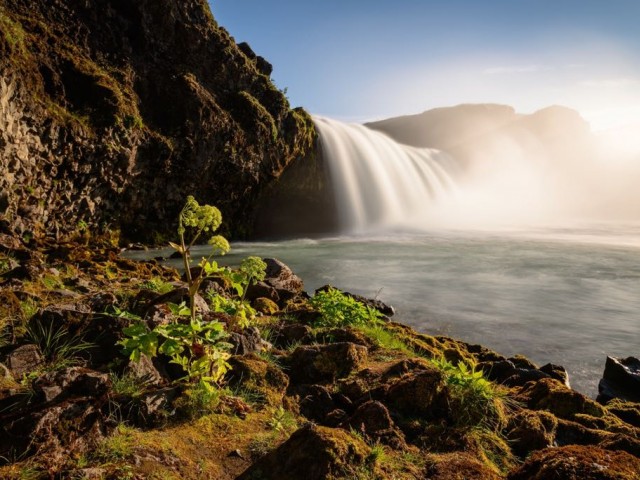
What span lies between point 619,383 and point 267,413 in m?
5.64

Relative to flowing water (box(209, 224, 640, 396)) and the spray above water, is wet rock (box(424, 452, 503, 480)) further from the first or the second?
the spray above water

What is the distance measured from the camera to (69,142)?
14523 mm

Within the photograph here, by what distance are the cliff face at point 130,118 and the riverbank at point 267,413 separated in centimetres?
1077

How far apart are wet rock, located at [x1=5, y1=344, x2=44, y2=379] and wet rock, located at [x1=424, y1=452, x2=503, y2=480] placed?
2.98 m

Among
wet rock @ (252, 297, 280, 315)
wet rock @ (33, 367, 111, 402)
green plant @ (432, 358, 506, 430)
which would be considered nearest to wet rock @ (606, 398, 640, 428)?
green plant @ (432, 358, 506, 430)

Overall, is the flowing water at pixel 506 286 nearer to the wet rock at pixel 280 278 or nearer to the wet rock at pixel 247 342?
the wet rock at pixel 280 278

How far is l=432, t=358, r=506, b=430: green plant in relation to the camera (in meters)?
3.39

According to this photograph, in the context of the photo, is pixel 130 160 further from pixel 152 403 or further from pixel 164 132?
pixel 152 403

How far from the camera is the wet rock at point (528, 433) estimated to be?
129 inches

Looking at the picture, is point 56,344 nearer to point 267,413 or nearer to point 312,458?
point 267,413

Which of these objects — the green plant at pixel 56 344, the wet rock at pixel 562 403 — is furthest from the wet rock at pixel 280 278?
the green plant at pixel 56 344

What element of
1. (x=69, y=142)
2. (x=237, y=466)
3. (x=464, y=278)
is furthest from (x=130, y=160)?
(x=237, y=466)

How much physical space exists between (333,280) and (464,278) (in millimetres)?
4580

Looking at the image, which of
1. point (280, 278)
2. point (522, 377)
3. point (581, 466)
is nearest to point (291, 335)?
point (522, 377)
